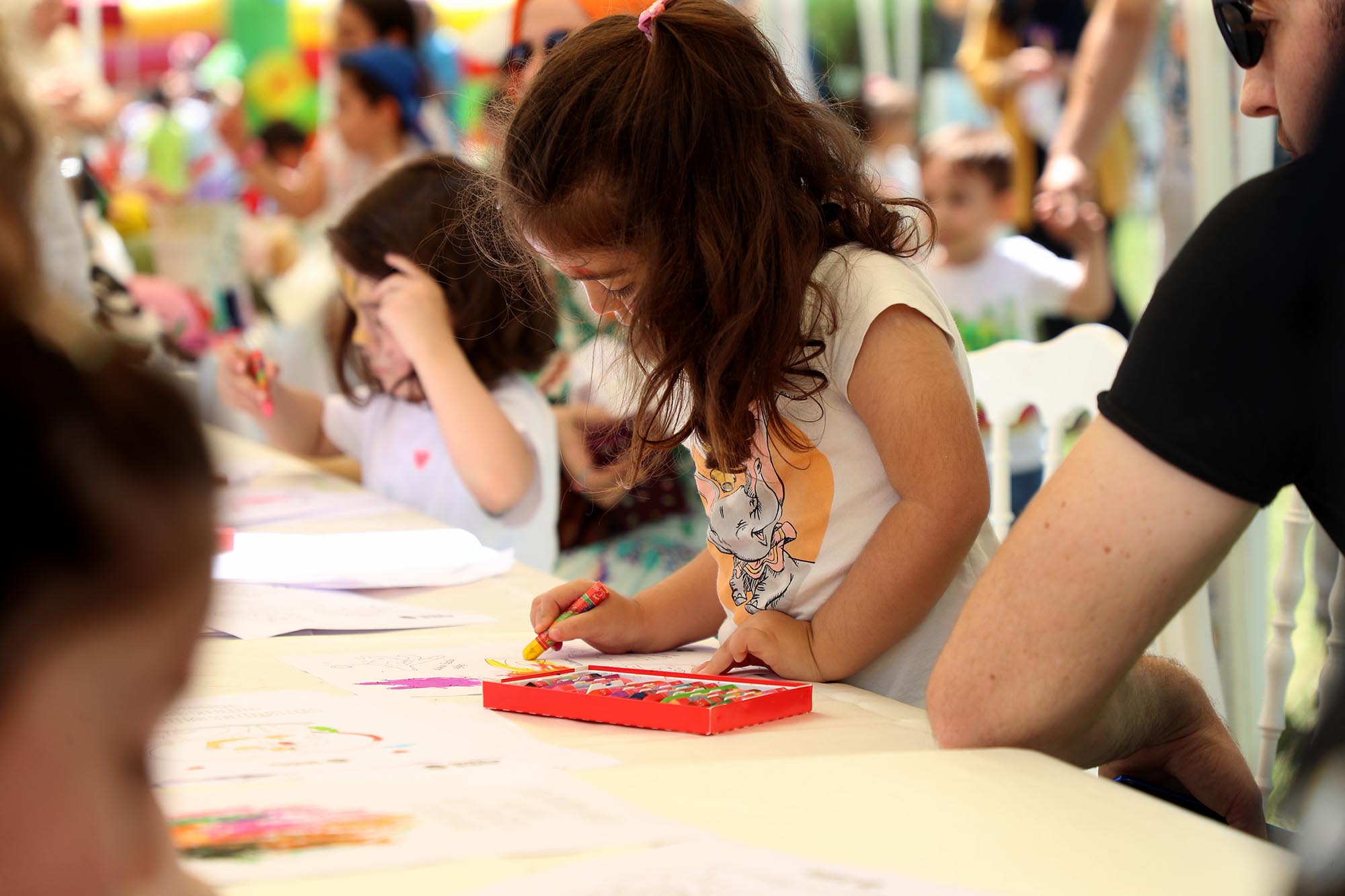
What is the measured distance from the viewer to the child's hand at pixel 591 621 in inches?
39.7

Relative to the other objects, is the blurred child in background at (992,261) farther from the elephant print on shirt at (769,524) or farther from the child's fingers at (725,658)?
the child's fingers at (725,658)

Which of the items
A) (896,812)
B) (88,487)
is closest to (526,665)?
(896,812)

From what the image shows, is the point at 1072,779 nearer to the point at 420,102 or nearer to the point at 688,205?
the point at 688,205

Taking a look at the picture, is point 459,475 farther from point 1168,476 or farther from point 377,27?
point 377,27

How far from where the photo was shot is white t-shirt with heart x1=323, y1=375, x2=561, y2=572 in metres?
1.82

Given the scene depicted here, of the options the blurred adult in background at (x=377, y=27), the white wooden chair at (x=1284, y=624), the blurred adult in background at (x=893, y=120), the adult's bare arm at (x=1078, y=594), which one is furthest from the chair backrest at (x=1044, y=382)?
the blurred adult in background at (x=893, y=120)

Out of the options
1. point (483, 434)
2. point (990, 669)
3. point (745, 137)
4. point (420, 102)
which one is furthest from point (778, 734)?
point (420, 102)

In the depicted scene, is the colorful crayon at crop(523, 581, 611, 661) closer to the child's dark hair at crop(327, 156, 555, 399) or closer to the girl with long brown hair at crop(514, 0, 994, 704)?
the girl with long brown hair at crop(514, 0, 994, 704)

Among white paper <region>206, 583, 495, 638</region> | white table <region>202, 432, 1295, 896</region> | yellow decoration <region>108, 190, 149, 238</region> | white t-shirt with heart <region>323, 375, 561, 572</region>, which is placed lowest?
yellow decoration <region>108, 190, 149, 238</region>

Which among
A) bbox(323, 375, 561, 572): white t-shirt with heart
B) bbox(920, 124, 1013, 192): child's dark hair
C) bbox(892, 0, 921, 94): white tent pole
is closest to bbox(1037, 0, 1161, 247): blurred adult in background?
bbox(920, 124, 1013, 192): child's dark hair

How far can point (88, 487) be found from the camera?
245 millimetres

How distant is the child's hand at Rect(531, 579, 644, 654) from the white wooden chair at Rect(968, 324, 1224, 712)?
1.65 feet

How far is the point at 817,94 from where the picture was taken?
1168 millimetres

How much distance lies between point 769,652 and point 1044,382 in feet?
2.54
